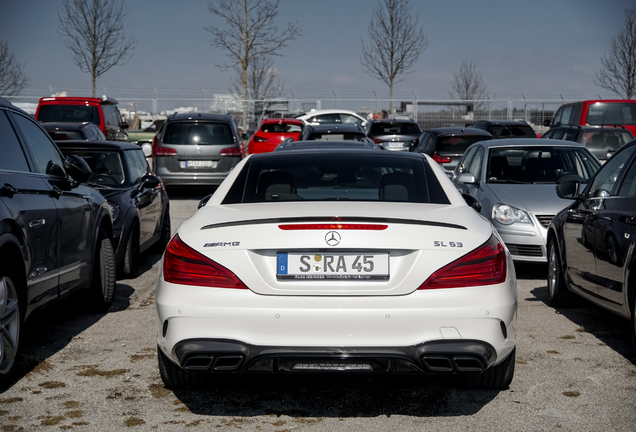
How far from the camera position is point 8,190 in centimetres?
491

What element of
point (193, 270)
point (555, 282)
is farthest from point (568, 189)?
point (193, 270)

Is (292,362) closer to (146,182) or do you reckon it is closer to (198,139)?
(146,182)

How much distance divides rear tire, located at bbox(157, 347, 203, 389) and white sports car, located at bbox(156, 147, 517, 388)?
372mm

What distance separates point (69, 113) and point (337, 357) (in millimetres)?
18817

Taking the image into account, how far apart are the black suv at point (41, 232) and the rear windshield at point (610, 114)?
54.0 feet

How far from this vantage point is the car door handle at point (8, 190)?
4.83m

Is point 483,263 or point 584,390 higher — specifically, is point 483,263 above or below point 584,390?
above

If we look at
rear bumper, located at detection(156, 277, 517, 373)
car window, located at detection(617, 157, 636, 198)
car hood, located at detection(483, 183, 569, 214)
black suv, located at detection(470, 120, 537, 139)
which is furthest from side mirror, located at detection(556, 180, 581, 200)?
black suv, located at detection(470, 120, 537, 139)

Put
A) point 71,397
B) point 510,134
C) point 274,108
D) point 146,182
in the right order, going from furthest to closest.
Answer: point 274,108 → point 510,134 → point 146,182 → point 71,397

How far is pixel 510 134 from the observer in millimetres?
21625

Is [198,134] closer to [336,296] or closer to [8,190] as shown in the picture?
[8,190]

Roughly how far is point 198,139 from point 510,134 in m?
8.54

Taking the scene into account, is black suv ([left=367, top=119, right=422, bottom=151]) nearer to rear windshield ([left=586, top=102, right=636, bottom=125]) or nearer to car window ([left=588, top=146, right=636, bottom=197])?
rear windshield ([left=586, top=102, right=636, bottom=125])

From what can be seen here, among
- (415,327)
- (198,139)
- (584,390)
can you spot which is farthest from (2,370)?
(198,139)
